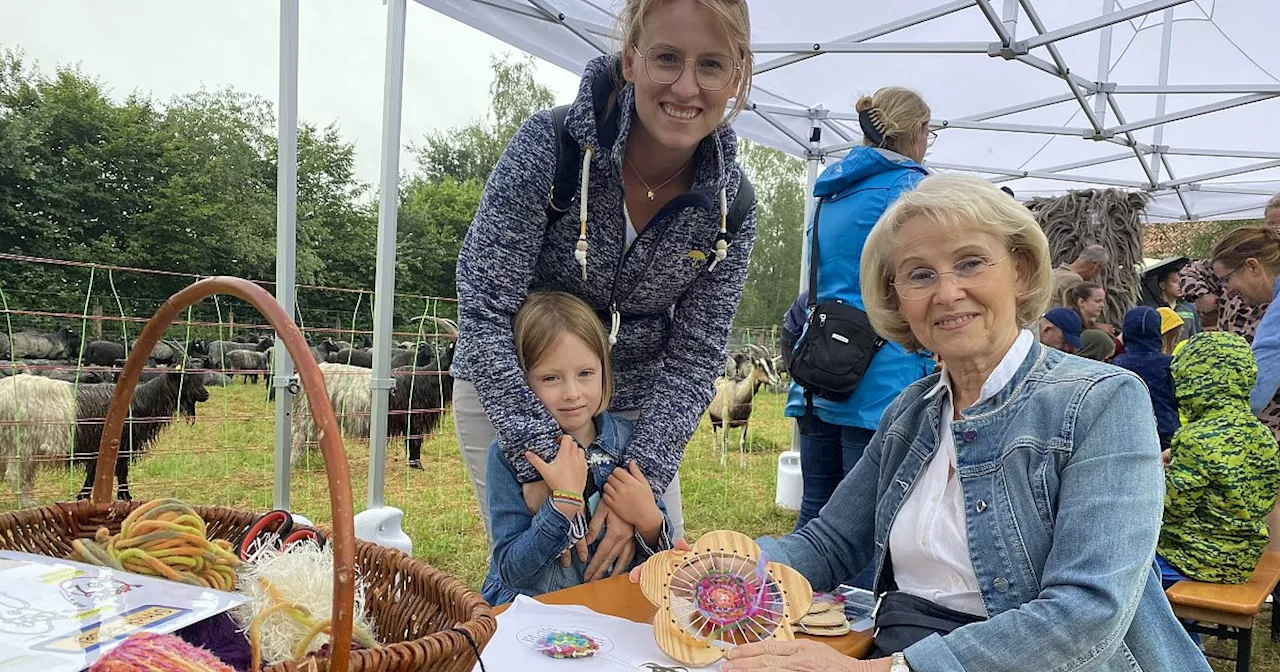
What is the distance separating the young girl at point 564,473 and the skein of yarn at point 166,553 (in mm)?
578

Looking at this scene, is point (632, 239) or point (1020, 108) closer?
point (632, 239)

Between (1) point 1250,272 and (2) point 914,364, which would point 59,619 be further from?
(1) point 1250,272

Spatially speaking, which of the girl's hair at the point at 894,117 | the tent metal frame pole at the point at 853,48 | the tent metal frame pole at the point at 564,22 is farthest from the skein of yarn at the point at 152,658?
the tent metal frame pole at the point at 853,48

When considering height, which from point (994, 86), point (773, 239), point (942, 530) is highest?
point (773, 239)

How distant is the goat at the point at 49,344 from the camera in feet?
16.8

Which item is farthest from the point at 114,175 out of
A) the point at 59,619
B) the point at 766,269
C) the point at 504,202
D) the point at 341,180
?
the point at 766,269

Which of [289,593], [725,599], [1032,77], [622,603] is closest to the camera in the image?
[289,593]

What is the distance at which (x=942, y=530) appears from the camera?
3.85 feet

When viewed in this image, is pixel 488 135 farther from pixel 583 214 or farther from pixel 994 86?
pixel 583 214

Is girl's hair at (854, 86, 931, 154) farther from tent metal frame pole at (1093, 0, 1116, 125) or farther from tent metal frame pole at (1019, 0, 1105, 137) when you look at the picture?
tent metal frame pole at (1093, 0, 1116, 125)

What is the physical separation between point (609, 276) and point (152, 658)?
114cm

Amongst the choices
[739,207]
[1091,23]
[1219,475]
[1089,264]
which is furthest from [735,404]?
[739,207]

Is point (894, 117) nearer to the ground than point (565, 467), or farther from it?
farther from it

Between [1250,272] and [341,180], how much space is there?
9.81 meters
